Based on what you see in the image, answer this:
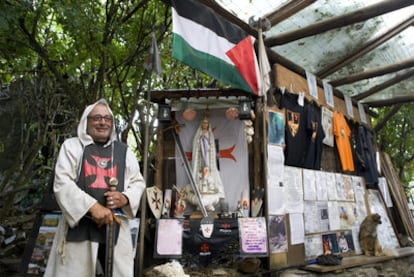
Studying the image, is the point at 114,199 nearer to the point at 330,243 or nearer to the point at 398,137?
the point at 330,243

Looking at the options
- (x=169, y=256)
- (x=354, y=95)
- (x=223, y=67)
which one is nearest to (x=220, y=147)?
(x=223, y=67)

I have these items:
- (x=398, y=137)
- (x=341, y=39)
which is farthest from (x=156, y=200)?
(x=398, y=137)

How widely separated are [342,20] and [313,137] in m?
2.35

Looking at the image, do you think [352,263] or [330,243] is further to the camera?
[330,243]

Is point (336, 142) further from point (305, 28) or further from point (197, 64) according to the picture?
point (197, 64)

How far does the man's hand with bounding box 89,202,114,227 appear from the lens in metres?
2.57

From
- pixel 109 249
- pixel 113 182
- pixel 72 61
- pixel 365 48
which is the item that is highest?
pixel 365 48

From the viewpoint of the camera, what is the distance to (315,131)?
21.5 ft

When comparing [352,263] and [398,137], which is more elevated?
[398,137]

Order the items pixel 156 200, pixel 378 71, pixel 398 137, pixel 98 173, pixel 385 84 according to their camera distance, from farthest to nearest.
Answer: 1. pixel 398 137
2. pixel 385 84
3. pixel 378 71
4. pixel 156 200
5. pixel 98 173

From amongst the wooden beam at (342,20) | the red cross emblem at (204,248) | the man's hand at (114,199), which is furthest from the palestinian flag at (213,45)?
the red cross emblem at (204,248)

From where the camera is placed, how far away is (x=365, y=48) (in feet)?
21.0

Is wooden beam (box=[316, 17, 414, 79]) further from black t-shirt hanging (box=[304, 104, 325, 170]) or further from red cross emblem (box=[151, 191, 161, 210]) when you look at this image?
red cross emblem (box=[151, 191, 161, 210])

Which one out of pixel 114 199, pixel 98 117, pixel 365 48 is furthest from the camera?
pixel 365 48
